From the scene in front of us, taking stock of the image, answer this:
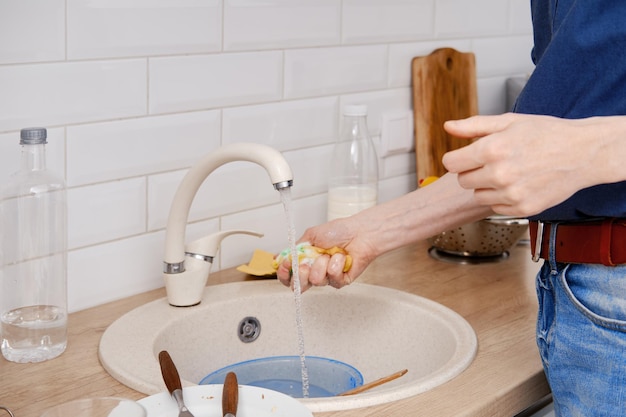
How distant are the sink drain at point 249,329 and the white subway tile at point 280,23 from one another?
0.45 m

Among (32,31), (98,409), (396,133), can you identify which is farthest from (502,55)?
(98,409)

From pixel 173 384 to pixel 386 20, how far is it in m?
0.98

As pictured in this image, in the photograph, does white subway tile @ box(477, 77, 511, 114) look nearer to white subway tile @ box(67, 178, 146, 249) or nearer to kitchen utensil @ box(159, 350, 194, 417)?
white subway tile @ box(67, 178, 146, 249)

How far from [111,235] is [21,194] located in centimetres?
21

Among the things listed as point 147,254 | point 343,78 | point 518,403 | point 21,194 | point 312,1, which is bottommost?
Result: point 518,403

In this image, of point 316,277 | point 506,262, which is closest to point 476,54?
point 506,262

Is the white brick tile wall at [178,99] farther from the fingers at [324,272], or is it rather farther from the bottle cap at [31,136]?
the fingers at [324,272]

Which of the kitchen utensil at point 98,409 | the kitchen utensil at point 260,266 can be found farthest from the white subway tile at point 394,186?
the kitchen utensil at point 98,409

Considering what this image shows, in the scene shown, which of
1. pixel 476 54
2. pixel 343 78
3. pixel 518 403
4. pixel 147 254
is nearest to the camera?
pixel 518 403

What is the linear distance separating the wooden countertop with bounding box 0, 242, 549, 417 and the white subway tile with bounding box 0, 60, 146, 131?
299 mm

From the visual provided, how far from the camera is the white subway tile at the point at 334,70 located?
1605 mm

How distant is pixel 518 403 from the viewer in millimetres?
1172

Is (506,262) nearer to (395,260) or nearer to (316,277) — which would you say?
(395,260)

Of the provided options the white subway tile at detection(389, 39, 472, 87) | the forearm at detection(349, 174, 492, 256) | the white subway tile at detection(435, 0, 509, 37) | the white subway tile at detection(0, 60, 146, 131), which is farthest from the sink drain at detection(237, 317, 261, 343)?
the white subway tile at detection(435, 0, 509, 37)
